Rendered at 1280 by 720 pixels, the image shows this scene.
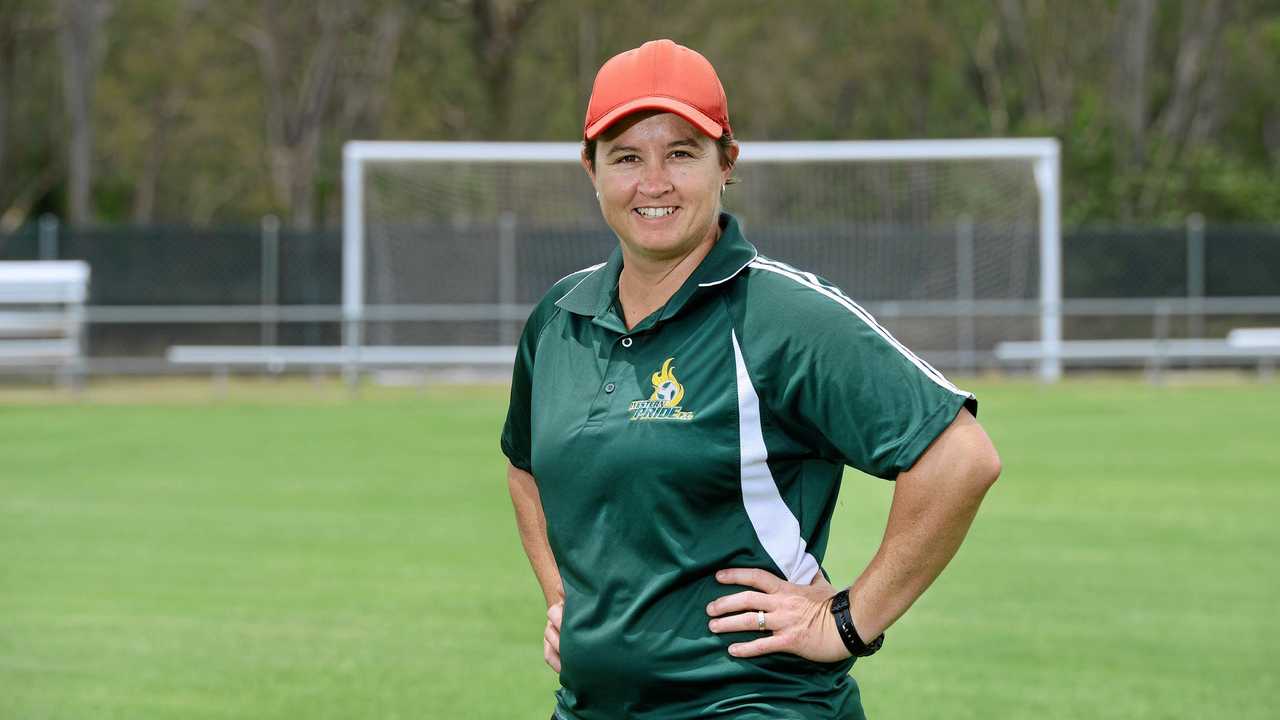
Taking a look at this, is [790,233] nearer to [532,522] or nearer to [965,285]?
[965,285]

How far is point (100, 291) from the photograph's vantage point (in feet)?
102

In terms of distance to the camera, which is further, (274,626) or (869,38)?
(869,38)

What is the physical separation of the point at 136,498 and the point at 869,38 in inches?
2062

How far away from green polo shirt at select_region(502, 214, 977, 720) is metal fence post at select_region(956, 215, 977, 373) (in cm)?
2529

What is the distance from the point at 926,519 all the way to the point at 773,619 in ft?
1.09

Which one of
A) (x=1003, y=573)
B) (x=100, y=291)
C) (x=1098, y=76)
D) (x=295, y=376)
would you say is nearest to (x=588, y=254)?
(x=295, y=376)

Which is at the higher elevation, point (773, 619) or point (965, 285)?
point (773, 619)

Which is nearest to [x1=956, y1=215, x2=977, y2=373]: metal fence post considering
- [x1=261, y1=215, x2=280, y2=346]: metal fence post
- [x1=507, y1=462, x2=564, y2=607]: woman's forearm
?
[x1=261, y1=215, x2=280, y2=346]: metal fence post

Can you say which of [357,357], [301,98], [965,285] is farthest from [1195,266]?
[301,98]

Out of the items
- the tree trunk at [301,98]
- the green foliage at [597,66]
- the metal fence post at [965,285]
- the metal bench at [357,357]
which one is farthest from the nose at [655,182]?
the green foliage at [597,66]

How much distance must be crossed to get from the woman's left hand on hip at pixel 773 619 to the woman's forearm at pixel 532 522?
742 mm

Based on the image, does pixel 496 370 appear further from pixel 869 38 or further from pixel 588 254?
pixel 869 38

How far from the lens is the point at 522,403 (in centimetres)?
394

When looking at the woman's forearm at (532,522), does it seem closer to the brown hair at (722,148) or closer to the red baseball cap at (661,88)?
the brown hair at (722,148)
